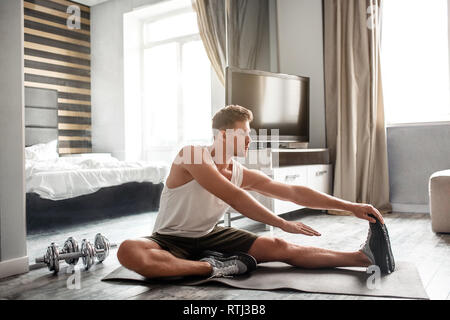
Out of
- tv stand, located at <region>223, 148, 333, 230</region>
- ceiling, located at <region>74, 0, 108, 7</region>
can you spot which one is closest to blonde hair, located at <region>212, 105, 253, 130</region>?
ceiling, located at <region>74, 0, 108, 7</region>

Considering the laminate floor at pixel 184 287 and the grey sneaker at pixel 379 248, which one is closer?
the laminate floor at pixel 184 287

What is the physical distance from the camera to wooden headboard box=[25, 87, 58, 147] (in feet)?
6.57

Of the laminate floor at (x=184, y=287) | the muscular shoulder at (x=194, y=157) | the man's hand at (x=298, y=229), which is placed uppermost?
the muscular shoulder at (x=194, y=157)

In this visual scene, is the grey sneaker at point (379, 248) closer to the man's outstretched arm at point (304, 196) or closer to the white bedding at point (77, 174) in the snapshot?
the man's outstretched arm at point (304, 196)

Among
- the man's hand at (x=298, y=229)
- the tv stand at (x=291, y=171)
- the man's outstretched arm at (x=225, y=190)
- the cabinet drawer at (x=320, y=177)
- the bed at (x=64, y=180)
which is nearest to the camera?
the man's hand at (x=298, y=229)

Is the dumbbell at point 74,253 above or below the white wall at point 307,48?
below

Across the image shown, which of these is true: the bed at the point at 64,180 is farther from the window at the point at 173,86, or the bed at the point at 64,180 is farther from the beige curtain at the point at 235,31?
the beige curtain at the point at 235,31

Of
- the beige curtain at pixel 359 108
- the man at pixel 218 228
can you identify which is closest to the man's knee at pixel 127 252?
the man at pixel 218 228

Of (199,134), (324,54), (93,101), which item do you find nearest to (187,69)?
(199,134)

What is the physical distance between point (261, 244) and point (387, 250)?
1.72 ft

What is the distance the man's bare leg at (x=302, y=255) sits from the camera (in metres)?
1.80

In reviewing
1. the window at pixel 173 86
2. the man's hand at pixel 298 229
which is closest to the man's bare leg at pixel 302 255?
the man's hand at pixel 298 229

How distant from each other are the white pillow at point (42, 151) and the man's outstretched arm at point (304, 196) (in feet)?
3.18

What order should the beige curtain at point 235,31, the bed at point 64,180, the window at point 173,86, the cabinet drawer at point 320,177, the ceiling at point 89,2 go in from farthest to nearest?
the cabinet drawer at point 320,177
the beige curtain at point 235,31
the window at point 173,86
the ceiling at point 89,2
the bed at point 64,180
